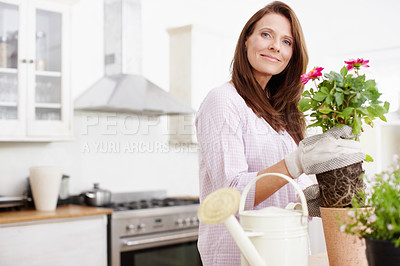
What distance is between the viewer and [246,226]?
0.92m

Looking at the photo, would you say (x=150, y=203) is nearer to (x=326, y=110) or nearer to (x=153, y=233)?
(x=153, y=233)

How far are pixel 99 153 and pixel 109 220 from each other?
73 centimetres

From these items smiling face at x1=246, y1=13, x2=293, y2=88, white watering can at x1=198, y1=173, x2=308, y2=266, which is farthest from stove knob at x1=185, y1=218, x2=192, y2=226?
white watering can at x1=198, y1=173, x2=308, y2=266

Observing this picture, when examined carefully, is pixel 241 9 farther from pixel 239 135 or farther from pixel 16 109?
pixel 239 135

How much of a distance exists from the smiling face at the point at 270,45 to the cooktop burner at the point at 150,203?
6.23 feet

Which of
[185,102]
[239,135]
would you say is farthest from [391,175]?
[185,102]

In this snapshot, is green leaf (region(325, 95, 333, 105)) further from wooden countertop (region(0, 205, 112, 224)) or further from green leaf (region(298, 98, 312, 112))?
wooden countertop (region(0, 205, 112, 224))

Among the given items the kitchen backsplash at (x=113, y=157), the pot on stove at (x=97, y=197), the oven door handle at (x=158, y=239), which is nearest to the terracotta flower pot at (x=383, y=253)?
the oven door handle at (x=158, y=239)

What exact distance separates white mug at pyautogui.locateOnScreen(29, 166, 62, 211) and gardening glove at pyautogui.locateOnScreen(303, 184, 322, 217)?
2.25 m

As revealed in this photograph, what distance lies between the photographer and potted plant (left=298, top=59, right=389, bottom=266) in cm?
99

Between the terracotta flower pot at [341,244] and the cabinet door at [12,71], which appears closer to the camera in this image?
the terracotta flower pot at [341,244]

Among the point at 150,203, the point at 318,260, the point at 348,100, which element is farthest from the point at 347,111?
the point at 150,203

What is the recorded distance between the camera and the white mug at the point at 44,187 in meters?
3.03

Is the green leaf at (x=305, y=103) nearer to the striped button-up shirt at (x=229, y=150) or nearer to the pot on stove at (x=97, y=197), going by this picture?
the striped button-up shirt at (x=229, y=150)
